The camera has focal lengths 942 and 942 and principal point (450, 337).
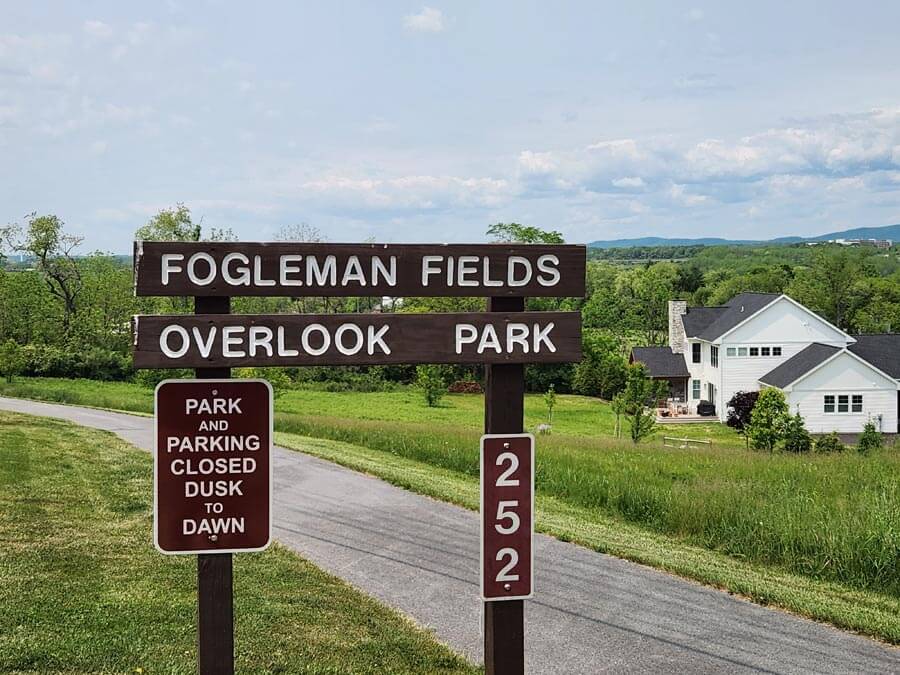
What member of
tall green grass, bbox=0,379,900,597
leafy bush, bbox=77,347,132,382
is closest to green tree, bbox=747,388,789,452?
tall green grass, bbox=0,379,900,597

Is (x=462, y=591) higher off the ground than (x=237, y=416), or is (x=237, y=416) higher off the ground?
(x=237, y=416)

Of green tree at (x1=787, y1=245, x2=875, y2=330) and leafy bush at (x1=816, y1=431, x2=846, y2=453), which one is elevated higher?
green tree at (x1=787, y1=245, x2=875, y2=330)

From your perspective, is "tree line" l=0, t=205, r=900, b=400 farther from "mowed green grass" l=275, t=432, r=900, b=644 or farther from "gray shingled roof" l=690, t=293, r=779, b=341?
"mowed green grass" l=275, t=432, r=900, b=644

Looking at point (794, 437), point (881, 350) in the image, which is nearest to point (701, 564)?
point (794, 437)

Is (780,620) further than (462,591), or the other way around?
(462,591)

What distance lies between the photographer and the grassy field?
29.3 ft

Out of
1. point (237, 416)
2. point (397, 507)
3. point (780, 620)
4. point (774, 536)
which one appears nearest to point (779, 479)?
point (774, 536)

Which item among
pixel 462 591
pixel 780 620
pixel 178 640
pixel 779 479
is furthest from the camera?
pixel 779 479

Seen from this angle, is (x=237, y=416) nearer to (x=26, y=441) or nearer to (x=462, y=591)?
(x=462, y=591)

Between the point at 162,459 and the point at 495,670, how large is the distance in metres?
2.04

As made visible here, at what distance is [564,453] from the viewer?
60.6 ft

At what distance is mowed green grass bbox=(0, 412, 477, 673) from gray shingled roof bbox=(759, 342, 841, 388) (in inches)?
1470

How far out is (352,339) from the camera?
4.86 meters

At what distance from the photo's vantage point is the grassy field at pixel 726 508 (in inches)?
352
